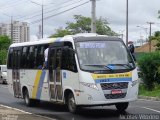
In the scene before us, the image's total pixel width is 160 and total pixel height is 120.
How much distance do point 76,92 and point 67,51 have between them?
1579 mm

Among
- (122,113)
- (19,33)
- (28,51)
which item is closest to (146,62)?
(28,51)

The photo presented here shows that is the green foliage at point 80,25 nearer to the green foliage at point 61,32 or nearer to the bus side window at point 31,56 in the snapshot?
the green foliage at point 61,32

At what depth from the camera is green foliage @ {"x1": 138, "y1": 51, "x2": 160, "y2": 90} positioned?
90.7ft

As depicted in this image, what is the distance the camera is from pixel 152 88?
1113 inches

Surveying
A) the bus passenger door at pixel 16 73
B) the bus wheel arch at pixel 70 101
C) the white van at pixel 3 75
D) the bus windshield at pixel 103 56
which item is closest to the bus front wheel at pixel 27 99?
the bus passenger door at pixel 16 73

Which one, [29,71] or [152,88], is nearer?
[29,71]

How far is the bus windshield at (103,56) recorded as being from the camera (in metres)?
15.8

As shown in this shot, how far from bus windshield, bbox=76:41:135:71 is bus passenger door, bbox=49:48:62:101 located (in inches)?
54.7

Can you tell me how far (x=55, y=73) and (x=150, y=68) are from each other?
11.4m

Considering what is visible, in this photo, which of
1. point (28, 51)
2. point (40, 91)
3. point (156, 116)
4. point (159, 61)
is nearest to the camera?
point (156, 116)

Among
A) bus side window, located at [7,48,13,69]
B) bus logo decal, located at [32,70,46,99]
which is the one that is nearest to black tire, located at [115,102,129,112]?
bus logo decal, located at [32,70,46,99]

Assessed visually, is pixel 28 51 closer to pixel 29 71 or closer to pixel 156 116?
pixel 29 71

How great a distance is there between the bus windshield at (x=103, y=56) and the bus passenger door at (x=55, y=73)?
1389 mm

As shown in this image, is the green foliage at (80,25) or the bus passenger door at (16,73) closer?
the bus passenger door at (16,73)
